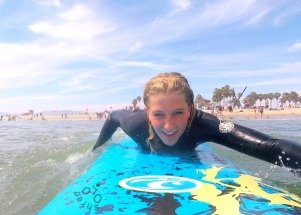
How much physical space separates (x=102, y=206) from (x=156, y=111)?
40.9 inches

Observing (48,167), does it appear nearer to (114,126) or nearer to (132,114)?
(114,126)

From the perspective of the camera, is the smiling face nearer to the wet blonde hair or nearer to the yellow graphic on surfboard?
the wet blonde hair

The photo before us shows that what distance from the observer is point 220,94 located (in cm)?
6425

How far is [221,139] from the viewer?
3635 millimetres

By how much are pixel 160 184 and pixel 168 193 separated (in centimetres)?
23

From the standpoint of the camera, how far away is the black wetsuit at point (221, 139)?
3212 mm

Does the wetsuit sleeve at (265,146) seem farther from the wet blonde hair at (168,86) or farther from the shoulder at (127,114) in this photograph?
the shoulder at (127,114)

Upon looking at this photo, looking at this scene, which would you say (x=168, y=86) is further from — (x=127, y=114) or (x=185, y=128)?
(x=127, y=114)

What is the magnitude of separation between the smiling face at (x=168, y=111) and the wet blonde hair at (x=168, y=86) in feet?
0.13

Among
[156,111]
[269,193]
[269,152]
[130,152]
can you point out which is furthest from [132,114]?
[269,193]

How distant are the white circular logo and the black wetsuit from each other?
2.75ft

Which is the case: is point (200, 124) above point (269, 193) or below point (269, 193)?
above

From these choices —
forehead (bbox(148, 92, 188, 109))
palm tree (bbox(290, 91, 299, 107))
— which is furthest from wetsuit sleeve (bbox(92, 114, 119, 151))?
palm tree (bbox(290, 91, 299, 107))

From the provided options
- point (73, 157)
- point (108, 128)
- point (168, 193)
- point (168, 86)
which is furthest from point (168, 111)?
point (73, 157)
